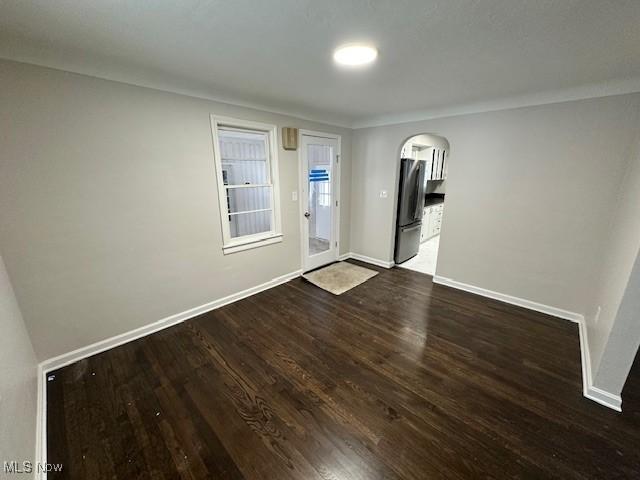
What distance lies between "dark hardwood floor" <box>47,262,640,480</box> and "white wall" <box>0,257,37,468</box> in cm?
22

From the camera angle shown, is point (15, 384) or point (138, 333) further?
point (138, 333)

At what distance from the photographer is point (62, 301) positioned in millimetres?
2008

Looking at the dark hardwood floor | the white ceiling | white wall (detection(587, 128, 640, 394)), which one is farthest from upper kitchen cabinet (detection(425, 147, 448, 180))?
the dark hardwood floor

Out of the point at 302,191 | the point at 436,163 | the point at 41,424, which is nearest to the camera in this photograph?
the point at 41,424

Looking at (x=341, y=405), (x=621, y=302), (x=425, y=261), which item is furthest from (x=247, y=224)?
(x=621, y=302)

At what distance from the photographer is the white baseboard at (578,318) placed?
1.73 m

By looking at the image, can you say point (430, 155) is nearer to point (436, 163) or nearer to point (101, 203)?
point (436, 163)

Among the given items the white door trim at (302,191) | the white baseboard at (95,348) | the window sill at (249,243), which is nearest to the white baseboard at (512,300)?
the white door trim at (302,191)

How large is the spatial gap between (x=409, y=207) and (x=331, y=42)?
10.3ft

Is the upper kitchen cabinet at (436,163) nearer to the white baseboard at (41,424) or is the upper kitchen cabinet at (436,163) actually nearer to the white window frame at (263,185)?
the white window frame at (263,185)

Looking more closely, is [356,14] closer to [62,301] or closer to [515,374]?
[515,374]

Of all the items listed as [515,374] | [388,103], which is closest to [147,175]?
[388,103]

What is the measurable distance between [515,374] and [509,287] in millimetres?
1420

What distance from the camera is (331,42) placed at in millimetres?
1586
